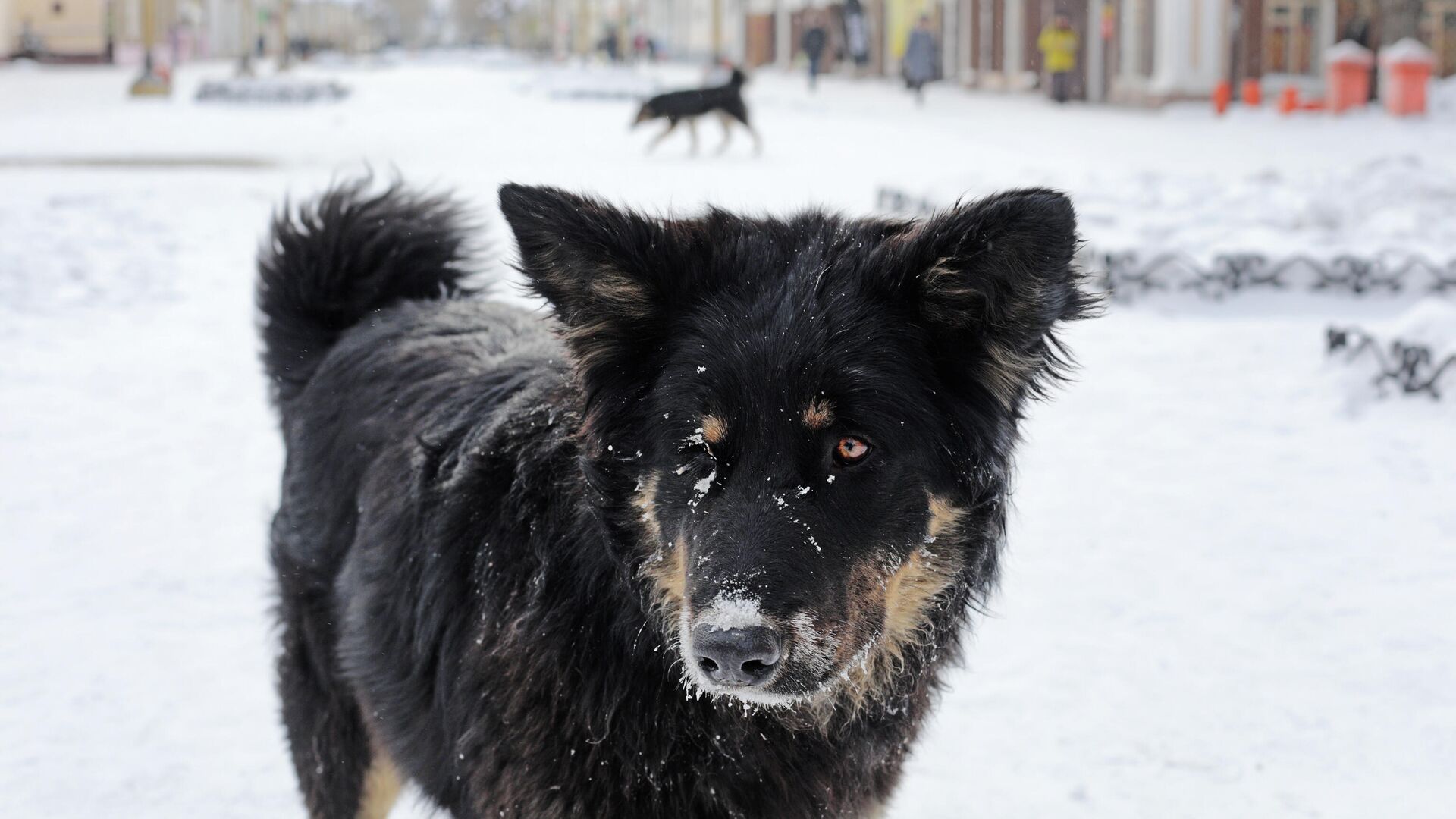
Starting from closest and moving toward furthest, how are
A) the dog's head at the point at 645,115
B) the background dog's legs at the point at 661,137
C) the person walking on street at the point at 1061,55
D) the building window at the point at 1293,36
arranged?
the background dog's legs at the point at 661,137 < the dog's head at the point at 645,115 < the building window at the point at 1293,36 < the person walking on street at the point at 1061,55

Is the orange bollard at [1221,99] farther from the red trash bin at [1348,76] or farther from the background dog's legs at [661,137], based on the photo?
the background dog's legs at [661,137]

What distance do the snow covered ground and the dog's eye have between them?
0.73 metres

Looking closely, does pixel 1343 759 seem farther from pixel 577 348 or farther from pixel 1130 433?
pixel 1130 433

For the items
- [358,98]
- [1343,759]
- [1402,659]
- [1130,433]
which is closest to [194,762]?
[1343,759]

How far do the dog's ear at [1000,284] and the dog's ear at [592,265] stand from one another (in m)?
0.51

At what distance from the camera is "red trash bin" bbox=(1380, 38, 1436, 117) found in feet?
75.9

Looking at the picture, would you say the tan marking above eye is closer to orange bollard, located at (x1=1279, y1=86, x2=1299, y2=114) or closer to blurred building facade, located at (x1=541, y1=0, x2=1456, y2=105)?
orange bollard, located at (x1=1279, y1=86, x2=1299, y2=114)

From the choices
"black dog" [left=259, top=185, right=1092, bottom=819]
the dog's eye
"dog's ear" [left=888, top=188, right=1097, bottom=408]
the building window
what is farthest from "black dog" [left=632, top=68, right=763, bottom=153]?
the dog's eye

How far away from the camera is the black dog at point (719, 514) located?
8.17 feet

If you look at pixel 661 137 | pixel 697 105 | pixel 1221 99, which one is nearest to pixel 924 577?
pixel 661 137

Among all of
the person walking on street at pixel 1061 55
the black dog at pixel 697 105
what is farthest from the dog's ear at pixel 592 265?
the person walking on street at pixel 1061 55

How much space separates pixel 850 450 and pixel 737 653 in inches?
20.3

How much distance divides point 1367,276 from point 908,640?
8.37m

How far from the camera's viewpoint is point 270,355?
4.05 metres
